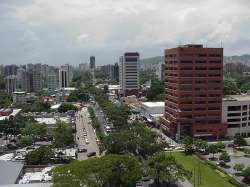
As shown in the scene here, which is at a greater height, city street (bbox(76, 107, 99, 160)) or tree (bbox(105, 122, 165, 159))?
tree (bbox(105, 122, 165, 159))

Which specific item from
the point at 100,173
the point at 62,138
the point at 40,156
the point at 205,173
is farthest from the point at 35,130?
the point at 100,173

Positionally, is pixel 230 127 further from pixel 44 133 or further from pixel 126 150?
pixel 44 133

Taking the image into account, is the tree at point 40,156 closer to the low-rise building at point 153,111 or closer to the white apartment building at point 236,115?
the white apartment building at point 236,115

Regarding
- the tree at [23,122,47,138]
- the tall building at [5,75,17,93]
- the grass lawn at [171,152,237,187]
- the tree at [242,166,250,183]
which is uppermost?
the tall building at [5,75,17,93]

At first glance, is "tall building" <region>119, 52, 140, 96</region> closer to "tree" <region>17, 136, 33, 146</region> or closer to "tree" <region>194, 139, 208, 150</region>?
"tree" <region>17, 136, 33, 146</region>

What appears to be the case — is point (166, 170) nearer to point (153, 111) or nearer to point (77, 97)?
point (153, 111)

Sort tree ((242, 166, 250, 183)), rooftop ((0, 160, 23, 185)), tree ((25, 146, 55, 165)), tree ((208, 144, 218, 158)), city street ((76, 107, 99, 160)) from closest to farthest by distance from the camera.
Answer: rooftop ((0, 160, 23, 185)), tree ((242, 166, 250, 183)), tree ((25, 146, 55, 165)), tree ((208, 144, 218, 158)), city street ((76, 107, 99, 160))

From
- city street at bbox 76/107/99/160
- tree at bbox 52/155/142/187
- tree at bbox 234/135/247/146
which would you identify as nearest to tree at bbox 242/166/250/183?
tree at bbox 52/155/142/187
